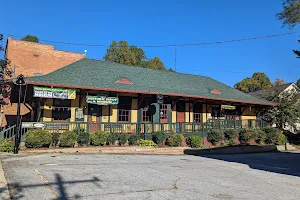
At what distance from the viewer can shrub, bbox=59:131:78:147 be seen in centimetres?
1350

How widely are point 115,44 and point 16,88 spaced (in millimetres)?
33287

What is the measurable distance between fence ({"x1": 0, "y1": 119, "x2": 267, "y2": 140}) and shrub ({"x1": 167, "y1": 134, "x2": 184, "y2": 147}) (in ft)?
2.90

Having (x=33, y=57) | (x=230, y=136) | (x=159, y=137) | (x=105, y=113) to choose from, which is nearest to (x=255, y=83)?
(x=230, y=136)

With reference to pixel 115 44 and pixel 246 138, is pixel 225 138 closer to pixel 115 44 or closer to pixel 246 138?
pixel 246 138

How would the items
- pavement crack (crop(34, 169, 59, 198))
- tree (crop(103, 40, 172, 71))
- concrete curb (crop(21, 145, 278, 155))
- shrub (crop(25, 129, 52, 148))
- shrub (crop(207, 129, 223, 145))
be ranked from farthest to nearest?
tree (crop(103, 40, 172, 71))
shrub (crop(207, 129, 223, 145))
concrete curb (crop(21, 145, 278, 155))
shrub (crop(25, 129, 52, 148))
pavement crack (crop(34, 169, 59, 198))

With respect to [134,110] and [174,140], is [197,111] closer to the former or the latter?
[134,110]

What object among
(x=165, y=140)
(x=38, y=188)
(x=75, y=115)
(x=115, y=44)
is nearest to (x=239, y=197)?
(x=38, y=188)

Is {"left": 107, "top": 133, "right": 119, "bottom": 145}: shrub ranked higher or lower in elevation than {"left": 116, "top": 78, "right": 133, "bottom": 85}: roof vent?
lower

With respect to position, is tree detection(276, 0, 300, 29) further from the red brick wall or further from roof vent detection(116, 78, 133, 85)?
the red brick wall

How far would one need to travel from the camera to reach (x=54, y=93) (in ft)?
50.0

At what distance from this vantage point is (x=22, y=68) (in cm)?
2983

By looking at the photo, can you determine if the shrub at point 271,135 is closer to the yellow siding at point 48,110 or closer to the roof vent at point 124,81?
the roof vent at point 124,81

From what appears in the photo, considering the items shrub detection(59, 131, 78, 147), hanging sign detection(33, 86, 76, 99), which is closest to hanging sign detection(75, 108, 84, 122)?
hanging sign detection(33, 86, 76, 99)

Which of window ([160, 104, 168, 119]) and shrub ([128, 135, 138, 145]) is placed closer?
shrub ([128, 135, 138, 145])
